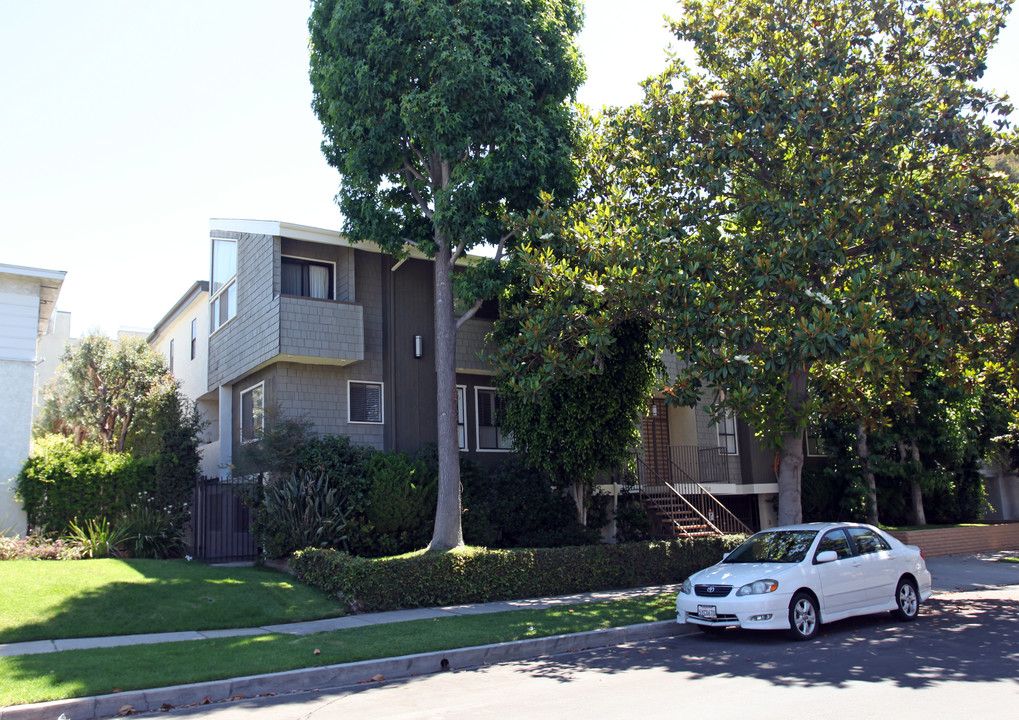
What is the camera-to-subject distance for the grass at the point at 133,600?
423 inches

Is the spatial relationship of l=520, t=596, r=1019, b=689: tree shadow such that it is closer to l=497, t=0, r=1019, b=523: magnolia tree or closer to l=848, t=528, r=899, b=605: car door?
l=848, t=528, r=899, b=605: car door

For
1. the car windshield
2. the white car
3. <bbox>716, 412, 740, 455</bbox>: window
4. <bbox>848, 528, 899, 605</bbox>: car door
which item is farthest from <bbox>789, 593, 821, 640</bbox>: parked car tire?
<bbox>716, 412, 740, 455</bbox>: window

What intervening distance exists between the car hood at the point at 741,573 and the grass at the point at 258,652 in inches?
47.3

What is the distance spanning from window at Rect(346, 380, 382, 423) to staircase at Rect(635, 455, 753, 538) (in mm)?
6544

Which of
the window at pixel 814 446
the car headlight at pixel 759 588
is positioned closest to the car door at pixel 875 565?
the car headlight at pixel 759 588

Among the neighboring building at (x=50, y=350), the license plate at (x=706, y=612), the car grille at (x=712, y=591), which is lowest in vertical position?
the license plate at (x=706, y=612)

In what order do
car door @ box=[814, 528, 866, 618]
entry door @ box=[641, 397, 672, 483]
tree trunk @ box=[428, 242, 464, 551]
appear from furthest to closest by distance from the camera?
1. entry door @ box=[641, 397, 672, 483]
2. tree trunk @ box=[428, 242, 464, 551]
3. car door @ box=[814, 528, 866, 618]

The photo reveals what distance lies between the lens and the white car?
10188mm

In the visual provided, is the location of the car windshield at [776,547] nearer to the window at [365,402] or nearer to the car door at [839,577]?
the car door at [839,577]

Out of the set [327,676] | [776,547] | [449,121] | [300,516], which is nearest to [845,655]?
[776,547]

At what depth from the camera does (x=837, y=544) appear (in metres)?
11.4

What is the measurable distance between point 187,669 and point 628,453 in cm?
1106

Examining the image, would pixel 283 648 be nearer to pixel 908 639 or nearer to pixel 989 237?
pixel 908 639

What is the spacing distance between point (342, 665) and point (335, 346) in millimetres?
9674
